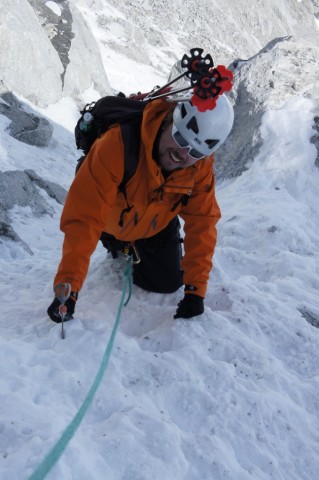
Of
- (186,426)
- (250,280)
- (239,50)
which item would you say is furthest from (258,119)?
(239,50)

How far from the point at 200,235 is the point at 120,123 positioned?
1.26 m

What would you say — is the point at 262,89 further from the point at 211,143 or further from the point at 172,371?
the point at 172,371

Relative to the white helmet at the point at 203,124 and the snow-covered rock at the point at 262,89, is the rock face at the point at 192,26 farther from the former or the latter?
the white helmet at the point at 203,124

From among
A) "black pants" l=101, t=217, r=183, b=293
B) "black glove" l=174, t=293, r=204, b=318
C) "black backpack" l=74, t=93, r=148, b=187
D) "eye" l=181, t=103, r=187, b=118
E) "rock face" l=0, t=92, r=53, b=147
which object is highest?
"eye" l=181, t=103, r=187, b=118

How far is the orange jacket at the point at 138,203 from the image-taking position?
3271mm

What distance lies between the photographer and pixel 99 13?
38.2 metres

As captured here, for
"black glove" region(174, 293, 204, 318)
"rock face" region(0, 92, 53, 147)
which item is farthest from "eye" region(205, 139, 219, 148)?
"rock face" region(0, 92, 53, 147)

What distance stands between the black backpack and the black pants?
1156 millimetres

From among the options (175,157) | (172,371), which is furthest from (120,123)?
(172,371)

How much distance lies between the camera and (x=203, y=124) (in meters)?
3.20

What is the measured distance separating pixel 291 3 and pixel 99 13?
38270mm

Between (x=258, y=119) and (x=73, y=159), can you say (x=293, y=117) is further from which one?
(x=73, y=159)

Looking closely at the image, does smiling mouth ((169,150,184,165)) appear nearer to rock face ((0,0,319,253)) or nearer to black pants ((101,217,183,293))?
black pants ((101,217,183,293))

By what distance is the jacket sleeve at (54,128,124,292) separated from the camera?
325 cm
